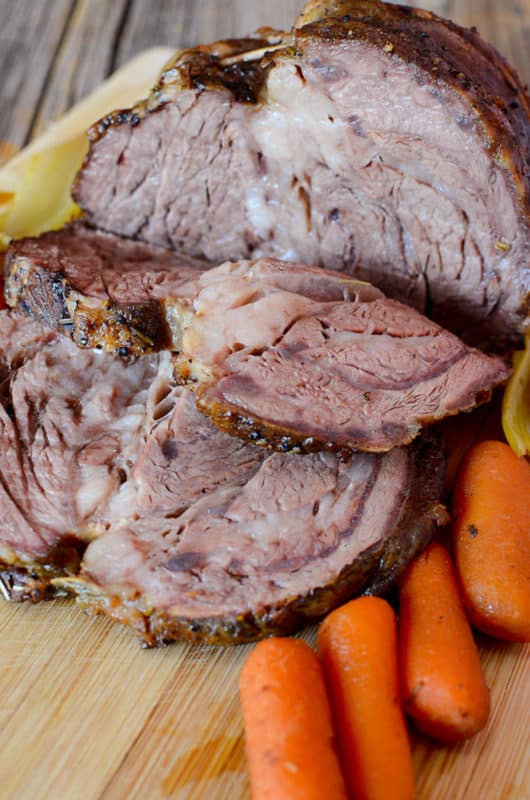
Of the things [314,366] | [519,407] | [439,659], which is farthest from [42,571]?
[519,407]

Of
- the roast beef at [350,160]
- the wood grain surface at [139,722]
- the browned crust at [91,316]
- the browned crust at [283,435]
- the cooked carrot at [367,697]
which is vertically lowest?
the wood grain surface at [139,722]

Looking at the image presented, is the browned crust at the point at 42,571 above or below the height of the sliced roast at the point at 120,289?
below

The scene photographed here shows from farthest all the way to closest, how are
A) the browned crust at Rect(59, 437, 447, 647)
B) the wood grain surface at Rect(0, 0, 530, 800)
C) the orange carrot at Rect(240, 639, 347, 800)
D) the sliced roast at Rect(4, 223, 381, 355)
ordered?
the sliced roast at Rect(4, 223, 381, 355) < the browned crust at Rect(59, 437, 447, 647) < the wood grain surface at Rect(0, 0, 530, 800) < the orange carrot at Rect(240, 639, 347, 800)

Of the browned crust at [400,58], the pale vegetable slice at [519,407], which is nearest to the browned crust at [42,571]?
the pale vegetable slice at [519,407]

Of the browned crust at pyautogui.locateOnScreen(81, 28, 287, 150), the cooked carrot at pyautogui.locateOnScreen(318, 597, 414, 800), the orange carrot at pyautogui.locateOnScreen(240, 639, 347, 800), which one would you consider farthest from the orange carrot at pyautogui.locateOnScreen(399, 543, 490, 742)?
the browned crust at pyautogui.locateOnScreen(81, 28, 287, 150)

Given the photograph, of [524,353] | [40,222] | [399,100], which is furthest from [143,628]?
[40,222]

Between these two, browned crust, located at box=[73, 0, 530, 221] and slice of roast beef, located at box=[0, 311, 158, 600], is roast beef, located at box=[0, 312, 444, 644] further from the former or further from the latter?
browned crust, located at box=[73, 0, 530, 221]

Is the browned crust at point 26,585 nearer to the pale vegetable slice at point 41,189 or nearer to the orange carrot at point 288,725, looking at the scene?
the orange carrot at point 288,725

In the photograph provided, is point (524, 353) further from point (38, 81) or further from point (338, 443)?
point (38, 81)
